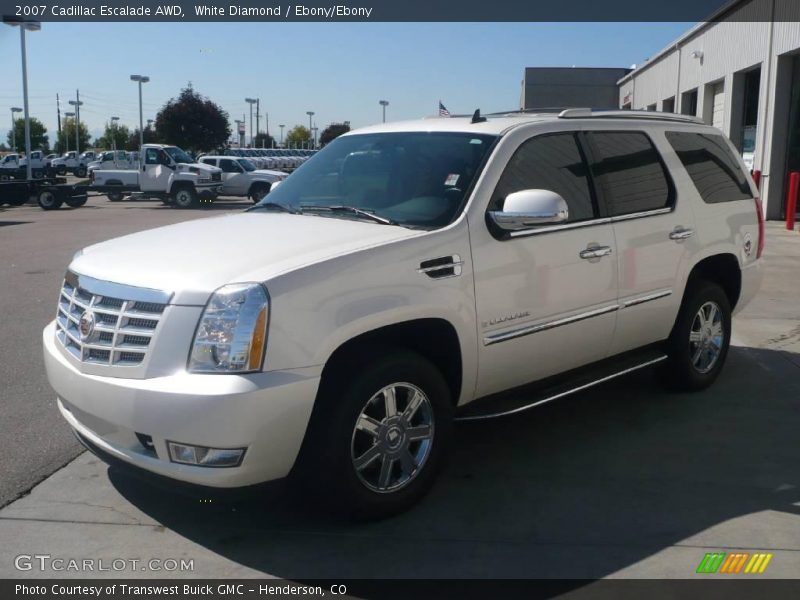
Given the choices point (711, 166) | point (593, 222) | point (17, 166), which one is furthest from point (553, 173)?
point (17, 166)

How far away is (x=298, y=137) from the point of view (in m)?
139

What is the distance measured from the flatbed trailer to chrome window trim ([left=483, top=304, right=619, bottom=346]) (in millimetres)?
28379

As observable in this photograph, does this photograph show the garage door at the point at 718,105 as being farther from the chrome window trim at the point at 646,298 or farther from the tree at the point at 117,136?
the tree at the point at 117,136

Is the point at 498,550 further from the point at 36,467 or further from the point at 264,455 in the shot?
the point at 36,467

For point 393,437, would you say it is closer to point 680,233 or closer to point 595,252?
point 595,252

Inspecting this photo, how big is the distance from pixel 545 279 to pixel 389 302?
1118 mm

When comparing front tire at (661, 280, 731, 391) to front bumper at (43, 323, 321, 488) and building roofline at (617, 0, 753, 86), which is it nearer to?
front bumper at (43, 323, 321, 488)

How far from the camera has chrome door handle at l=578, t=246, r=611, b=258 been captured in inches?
190

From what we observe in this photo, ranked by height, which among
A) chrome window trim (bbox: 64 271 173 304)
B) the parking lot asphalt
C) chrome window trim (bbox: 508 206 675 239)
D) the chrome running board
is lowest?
the parking lot asphalt

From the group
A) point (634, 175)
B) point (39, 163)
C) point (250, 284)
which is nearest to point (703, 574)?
point (250, 284)

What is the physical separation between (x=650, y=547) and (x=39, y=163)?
194 feet

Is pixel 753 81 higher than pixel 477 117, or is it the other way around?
pixel 753 81

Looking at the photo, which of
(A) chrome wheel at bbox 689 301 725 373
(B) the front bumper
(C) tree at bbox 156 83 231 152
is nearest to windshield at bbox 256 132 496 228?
(B) the front bumper

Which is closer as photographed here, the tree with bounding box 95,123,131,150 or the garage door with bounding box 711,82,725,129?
the garage door with bounding box 711,82,725,129
